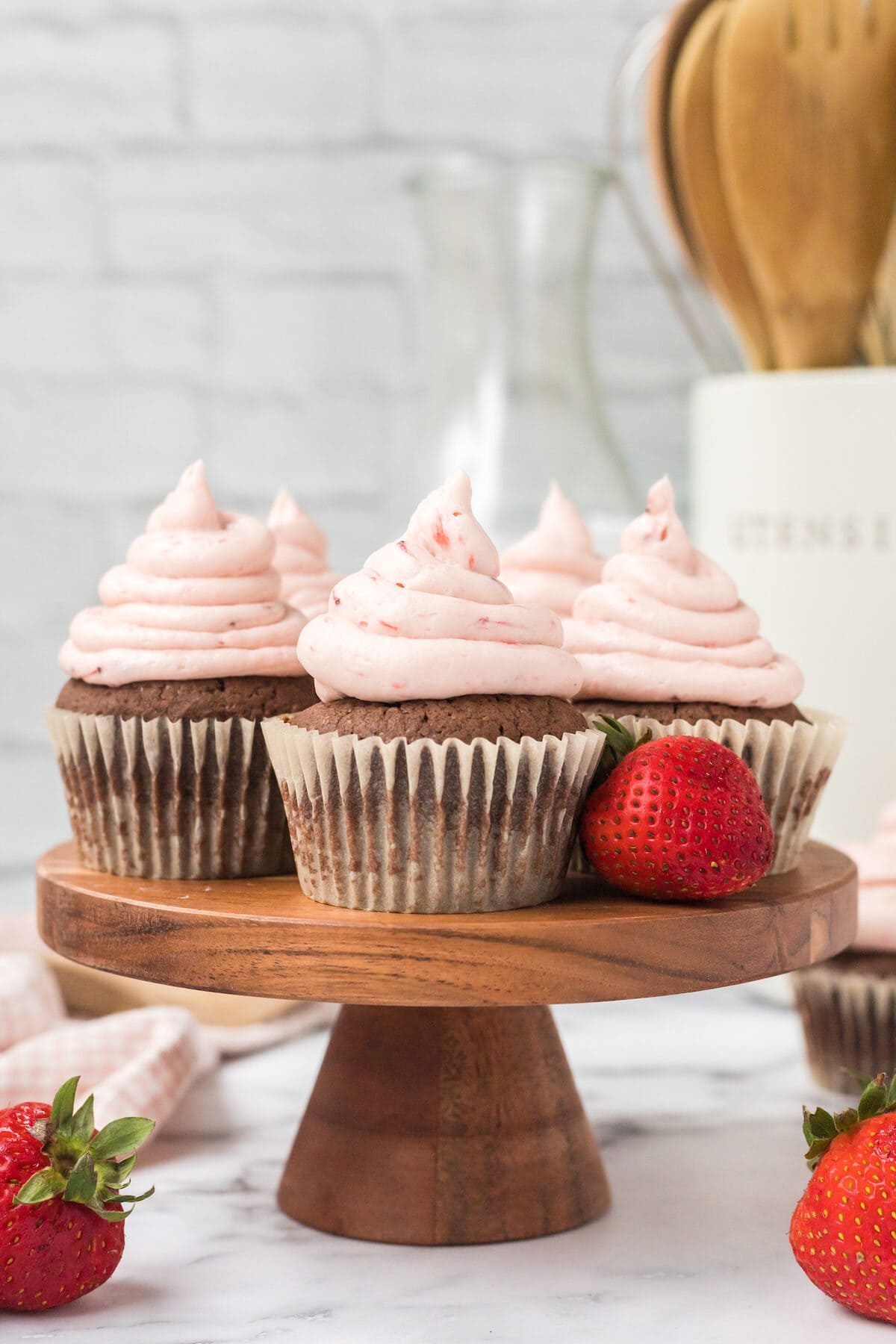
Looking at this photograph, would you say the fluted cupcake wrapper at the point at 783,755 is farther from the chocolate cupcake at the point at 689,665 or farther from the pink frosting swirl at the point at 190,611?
the pink frosting swirl at the point at 190,611

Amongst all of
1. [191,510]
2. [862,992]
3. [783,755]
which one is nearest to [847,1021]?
[862,992]

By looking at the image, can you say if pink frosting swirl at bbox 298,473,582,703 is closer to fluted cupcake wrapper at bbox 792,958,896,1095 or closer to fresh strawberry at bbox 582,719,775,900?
fresh strawberry at bbox 582,719,775,900

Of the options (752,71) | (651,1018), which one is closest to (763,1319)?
Answer: (651,1018)

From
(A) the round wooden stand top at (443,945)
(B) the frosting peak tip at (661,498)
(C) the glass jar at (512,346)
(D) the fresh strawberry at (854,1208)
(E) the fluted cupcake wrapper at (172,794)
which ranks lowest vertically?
(D) the fresh strawberry at (854,1208)

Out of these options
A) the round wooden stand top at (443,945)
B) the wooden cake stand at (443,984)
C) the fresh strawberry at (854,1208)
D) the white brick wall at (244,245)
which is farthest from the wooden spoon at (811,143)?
the fresh strawberry at (854,1208)

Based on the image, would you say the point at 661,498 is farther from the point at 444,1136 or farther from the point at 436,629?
the point at 444,1136

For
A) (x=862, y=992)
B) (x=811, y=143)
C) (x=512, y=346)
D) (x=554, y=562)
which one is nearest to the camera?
(x=554, y=562)
